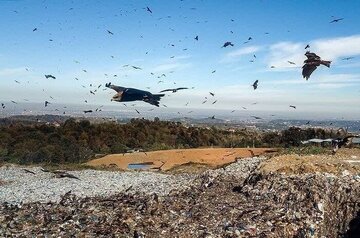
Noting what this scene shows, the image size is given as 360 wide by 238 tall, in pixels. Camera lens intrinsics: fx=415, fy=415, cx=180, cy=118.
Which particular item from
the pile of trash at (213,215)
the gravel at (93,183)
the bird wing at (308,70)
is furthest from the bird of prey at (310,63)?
the gravel at (93,183)

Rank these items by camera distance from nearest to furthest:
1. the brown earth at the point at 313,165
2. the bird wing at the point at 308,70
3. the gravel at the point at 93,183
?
the bird wing at the point at 308,70 → the brown earth at the point at 313,165 → the gravel at the point at 93,183

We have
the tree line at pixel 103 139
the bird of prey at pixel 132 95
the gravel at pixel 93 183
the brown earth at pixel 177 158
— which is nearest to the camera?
the bird of prey at pixel 132 95

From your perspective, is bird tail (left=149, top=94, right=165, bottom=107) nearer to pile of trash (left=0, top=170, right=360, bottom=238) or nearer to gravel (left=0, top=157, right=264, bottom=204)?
pile of trash (left=0, top=170, right=360, bottom=238)

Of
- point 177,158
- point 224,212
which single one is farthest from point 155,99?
point 177,158

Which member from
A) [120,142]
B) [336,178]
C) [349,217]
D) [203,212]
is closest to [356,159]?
[336,178]

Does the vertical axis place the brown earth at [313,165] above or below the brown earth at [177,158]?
above

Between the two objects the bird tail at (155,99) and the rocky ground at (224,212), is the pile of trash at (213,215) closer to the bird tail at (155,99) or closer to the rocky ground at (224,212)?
the rocky ground at (224,212)
